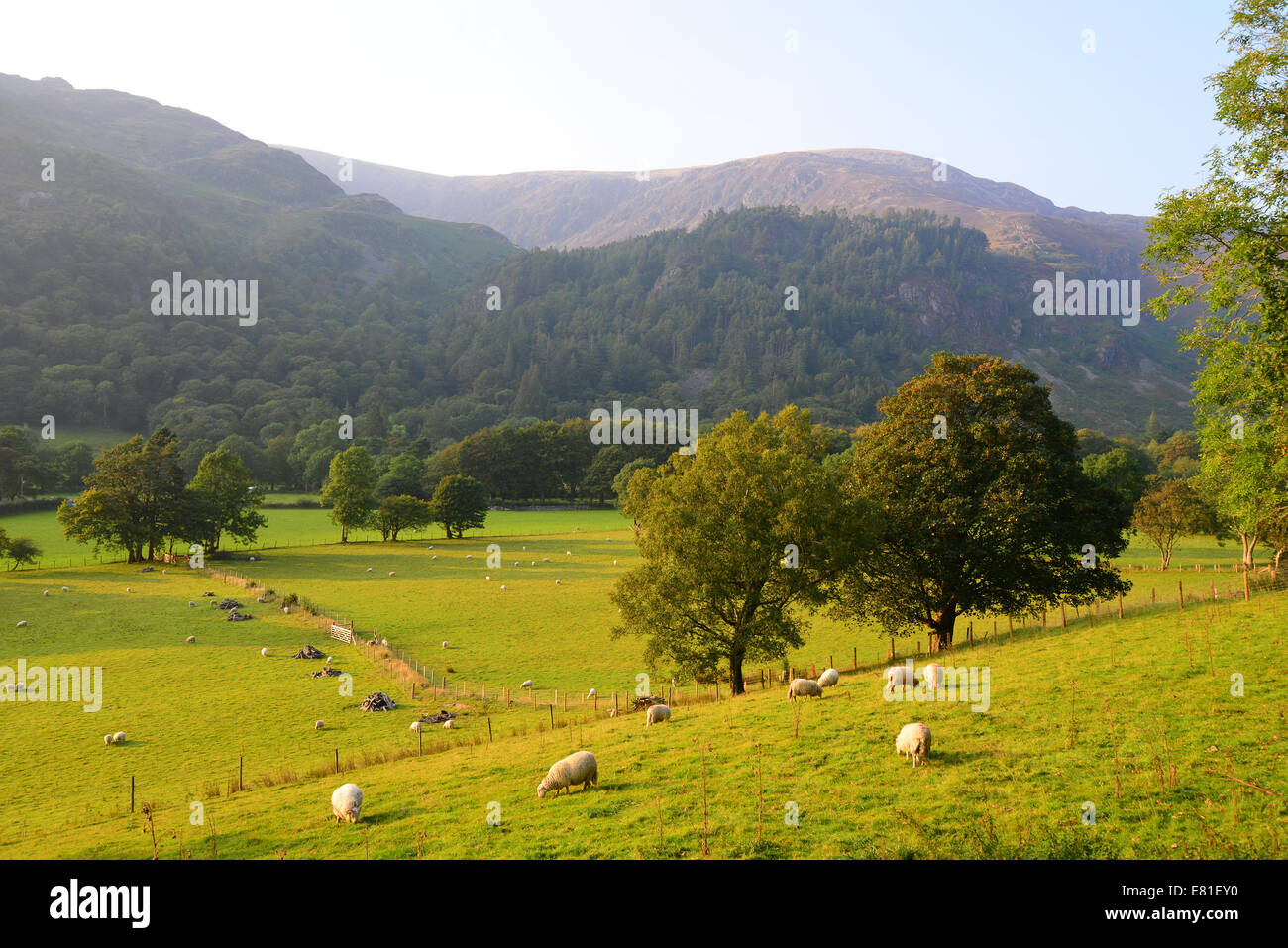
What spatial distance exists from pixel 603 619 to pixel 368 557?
4778 centimetres

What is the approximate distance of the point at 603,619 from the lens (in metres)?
60.9

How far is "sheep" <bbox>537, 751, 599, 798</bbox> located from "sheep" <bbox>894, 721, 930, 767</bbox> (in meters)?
8.06

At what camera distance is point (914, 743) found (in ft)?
57.5

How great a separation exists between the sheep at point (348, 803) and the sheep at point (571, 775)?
16.6ft

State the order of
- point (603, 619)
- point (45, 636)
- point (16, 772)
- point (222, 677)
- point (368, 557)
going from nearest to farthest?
point (16, 772)
point (222, 677)
point (45, 636)
point (603, 619)
point (368, 557)

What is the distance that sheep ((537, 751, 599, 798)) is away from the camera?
18797 mm

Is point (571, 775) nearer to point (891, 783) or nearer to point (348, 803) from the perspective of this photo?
point (348, 803)

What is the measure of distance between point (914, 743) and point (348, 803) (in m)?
15.1

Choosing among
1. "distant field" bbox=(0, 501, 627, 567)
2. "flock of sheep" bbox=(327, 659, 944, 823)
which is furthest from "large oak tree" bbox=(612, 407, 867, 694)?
"distant field" bbox=(0, 501, 627, 567)

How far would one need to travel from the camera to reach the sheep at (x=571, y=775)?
740 inches

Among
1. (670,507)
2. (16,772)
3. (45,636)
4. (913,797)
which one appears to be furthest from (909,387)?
(45,636)

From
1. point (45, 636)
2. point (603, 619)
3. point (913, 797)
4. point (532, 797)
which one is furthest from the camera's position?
point (603, 619)
